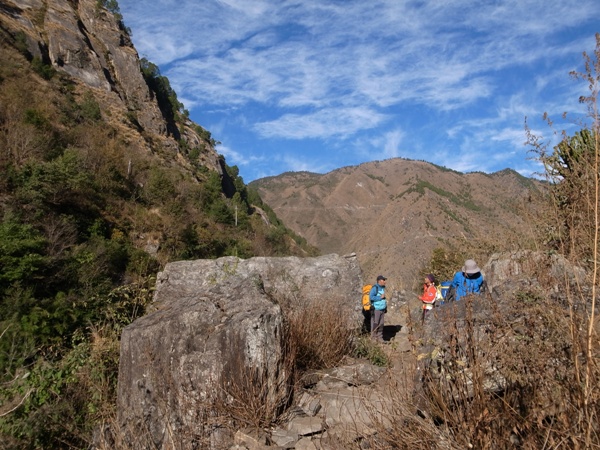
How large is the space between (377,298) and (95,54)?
5088 cm

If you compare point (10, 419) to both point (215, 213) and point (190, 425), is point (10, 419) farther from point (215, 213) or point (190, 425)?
point (215, 213)

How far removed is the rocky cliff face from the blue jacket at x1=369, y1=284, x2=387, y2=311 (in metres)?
35.4

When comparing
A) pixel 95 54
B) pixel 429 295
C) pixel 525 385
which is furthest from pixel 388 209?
pixel 525 385

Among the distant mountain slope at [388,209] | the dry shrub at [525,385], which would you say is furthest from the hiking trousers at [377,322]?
the distant mountain slope at [388,209]

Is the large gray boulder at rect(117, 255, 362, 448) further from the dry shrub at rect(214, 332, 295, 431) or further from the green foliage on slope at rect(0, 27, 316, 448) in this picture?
the green foliage on slope at rect(0, 27, 316, 448)

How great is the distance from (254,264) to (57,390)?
323 cm

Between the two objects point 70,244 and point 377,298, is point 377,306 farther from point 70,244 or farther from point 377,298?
point 70,244

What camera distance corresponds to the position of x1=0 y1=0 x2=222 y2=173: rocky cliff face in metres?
38.1

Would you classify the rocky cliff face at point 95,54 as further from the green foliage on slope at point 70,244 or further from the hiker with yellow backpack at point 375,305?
the hiker with yellow backpack at point 375,305

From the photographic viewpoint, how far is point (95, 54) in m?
45.0

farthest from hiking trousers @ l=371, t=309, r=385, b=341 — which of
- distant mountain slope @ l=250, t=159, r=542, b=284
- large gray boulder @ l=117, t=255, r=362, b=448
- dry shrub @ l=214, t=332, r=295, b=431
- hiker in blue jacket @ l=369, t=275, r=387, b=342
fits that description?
distant mountain slope @ l=250, t=159, r=542, b=284

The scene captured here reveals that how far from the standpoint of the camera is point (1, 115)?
17.8 meters

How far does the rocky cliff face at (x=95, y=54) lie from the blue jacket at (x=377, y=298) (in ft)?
116

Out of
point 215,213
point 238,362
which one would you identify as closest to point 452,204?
point 215,213
